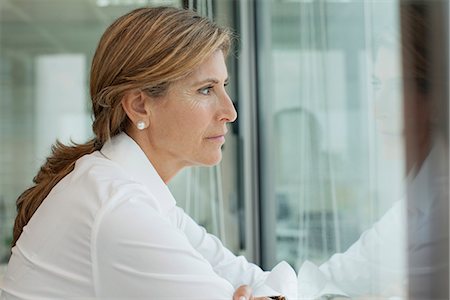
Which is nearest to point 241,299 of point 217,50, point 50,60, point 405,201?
point 405,201

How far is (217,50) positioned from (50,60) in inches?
112

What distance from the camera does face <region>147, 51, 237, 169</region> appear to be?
1468 mm

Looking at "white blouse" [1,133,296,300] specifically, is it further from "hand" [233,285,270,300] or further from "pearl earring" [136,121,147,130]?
"pearl earring" [136,121,147,130]

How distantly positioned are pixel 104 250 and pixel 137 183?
5.8 inches

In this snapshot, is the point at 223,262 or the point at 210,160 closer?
the point at 210,160

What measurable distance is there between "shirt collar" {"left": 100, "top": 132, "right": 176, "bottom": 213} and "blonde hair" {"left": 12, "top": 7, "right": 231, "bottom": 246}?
0.05 metres

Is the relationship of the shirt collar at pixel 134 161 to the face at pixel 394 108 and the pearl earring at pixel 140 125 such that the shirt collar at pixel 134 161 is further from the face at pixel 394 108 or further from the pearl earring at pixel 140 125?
the face at pixel 394 108

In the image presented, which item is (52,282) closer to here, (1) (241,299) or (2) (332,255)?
(1) (241,299)

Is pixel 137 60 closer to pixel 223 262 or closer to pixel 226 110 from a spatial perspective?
pixel 226 110

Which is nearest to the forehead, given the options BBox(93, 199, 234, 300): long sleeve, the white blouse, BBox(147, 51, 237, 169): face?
BBox(147, 51, 237, 169): face

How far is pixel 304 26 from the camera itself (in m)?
2.40

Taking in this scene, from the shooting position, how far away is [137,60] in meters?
1.38

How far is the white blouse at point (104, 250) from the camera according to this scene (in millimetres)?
1187

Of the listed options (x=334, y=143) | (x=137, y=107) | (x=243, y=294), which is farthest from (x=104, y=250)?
(x=334, y=143)
